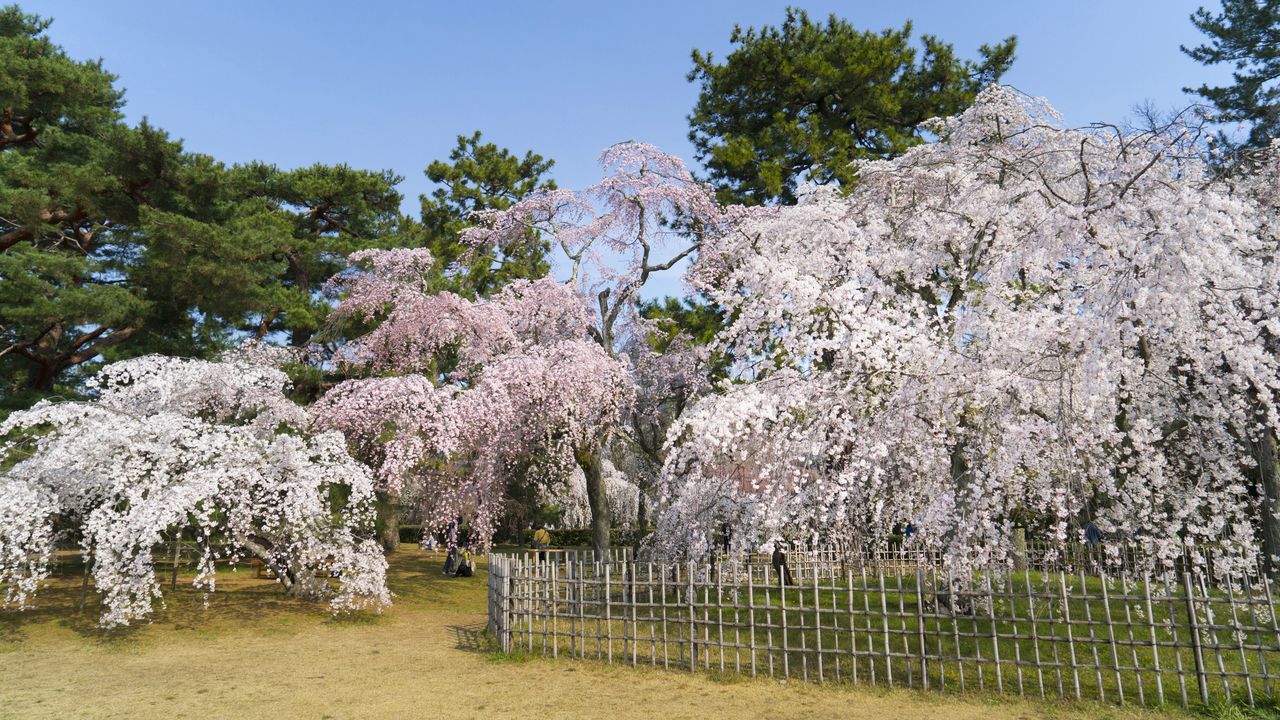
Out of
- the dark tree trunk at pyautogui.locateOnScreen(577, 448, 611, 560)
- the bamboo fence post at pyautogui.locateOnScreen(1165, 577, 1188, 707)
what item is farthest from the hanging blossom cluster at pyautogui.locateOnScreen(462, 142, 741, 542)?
the bamboo fence post at pyautogui.locateOnScreen(1165, 577, 1188, 707)

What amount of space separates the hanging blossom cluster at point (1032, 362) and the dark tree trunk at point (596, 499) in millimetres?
4624

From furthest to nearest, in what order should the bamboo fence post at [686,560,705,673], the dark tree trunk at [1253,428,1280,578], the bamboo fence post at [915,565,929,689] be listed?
1. the dark tree trunk at [1253,428,1280,578]
2. the bamboo fence post at [686,560,705,673]
3. the bamboo fence post at [915,565,929,689]

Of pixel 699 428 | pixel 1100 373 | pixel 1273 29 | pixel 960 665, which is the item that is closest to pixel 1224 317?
pixel 1100 373

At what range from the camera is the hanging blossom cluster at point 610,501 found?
29.1 metres

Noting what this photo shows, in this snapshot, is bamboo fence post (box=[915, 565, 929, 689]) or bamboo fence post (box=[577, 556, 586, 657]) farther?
bamboo fence post (box=[577, 556, 586, 657])

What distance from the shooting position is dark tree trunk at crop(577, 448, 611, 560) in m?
15.0

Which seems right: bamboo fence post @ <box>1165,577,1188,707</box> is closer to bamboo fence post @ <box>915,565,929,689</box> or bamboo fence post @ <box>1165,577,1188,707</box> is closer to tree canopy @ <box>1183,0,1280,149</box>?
bamboo fence post @ <box>915,565,929,689</box>

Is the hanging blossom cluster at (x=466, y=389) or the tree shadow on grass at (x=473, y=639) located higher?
the hanging blossom cluster at (x=466, y=389)

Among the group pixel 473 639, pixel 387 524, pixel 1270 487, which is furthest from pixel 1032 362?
pixel 387 524

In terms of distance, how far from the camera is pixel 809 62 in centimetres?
2066

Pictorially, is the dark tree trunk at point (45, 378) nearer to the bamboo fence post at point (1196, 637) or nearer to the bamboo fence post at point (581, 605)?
the bamboo fence post at point (581, 605)

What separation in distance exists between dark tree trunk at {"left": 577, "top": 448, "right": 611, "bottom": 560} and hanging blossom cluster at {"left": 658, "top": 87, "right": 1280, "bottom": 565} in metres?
4.62

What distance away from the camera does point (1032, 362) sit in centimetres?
712

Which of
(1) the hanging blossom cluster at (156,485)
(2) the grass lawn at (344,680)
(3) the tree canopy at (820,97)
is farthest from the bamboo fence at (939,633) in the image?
(3) the tree canopy at (820,97)
